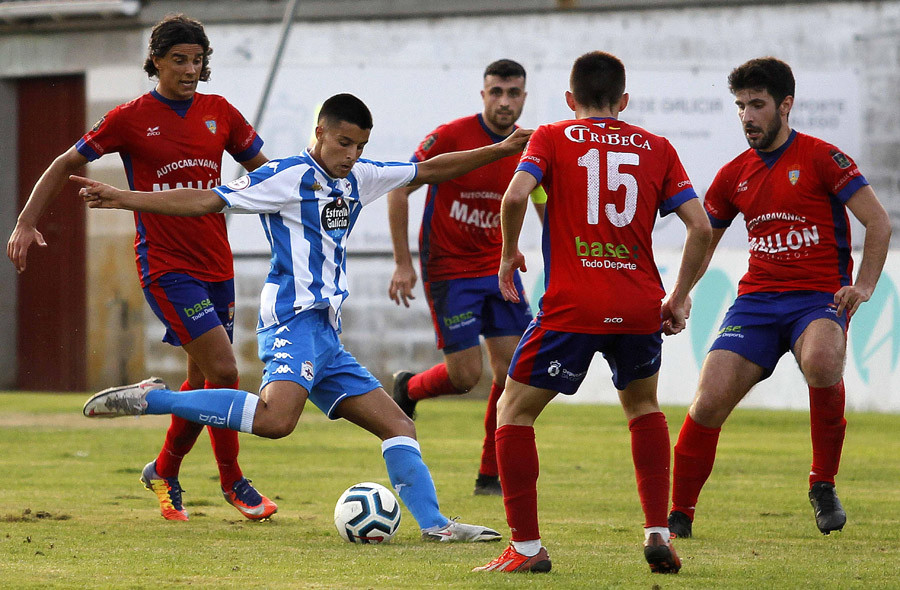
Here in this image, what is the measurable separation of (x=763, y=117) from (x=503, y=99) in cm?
201

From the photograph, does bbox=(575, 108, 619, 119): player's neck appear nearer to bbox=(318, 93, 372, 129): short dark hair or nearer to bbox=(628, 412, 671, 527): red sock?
bbox=(318, 93, 372, 129): short dark hair

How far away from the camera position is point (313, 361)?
19.5ft

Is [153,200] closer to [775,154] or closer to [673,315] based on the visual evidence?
[673,315]

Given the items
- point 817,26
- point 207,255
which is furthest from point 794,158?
point 817,26

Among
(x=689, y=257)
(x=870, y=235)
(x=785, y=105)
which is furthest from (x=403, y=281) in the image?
(x=689, y=257)

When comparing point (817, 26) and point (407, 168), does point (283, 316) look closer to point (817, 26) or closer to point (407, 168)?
point (407, 168)

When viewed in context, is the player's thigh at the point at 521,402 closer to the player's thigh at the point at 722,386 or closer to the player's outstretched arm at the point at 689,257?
the player's outstretched arm at the point at 689,257

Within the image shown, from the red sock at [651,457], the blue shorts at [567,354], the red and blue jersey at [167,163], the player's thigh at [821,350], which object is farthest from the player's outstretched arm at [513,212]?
the red and blue jersey at [167,163]

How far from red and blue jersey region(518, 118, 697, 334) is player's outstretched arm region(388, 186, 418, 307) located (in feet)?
9.30

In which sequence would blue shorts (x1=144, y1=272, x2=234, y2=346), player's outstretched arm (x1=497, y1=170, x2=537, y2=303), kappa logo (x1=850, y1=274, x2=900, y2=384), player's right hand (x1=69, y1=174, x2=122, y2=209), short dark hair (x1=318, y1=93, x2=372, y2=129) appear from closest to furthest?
player's outstretched arm (x1=497, y1=170, x2=537, y2=303), player's right hand (x1=69, y1=174, x2=122, y2=209), short dark hair (x1=318, y1=93, x2=372, y2=129), blue shorts (x1=144, y1=272, x2=234, y2=346), kappa logo (x1=850, y1=274, x2=900, y2=384)

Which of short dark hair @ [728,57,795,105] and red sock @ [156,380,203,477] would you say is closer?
short dark hair @ [728,57,795,105]

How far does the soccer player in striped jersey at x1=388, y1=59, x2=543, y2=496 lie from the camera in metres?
8.18

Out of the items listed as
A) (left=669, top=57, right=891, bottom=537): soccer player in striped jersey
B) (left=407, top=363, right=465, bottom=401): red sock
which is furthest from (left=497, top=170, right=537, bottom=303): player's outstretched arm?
(left=407, top=363, right=465, bottom=401): red sock

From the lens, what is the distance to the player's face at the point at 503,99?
812 cm
